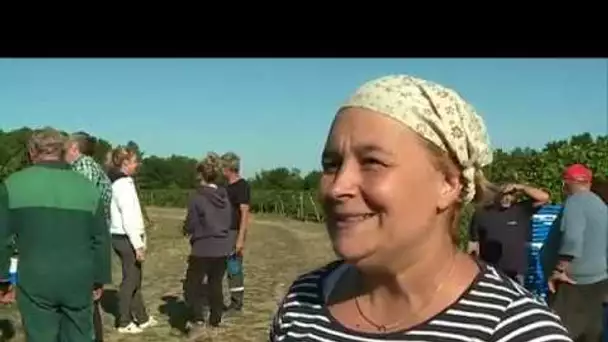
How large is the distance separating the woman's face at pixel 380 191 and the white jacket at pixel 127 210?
5.51 meters

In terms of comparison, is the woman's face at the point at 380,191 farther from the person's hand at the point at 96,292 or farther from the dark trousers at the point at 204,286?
the dark trousers at the point at 204,286

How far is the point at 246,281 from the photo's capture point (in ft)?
39.8

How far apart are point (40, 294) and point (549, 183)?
9387mm

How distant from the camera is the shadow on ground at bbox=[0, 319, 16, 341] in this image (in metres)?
7.39

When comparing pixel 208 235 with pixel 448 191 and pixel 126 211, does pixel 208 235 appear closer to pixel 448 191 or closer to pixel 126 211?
pixel 126 211

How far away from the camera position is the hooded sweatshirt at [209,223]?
7.20m

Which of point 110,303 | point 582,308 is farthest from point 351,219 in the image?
point 110,303

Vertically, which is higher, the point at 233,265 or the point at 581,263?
the point at 581,263

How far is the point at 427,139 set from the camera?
1607 millimetres

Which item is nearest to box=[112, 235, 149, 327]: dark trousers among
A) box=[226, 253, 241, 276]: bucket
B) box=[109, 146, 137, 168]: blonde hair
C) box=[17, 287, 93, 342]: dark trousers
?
box=[109, 146, 137, 168]: blonde hair

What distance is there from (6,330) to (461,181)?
21.9 ft

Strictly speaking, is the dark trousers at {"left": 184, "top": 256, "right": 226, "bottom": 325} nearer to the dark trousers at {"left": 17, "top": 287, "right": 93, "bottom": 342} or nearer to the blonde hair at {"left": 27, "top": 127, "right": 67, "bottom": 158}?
the dark trousers at {"left": 17, "top": 287, "right": 93, "bottom": 342}
